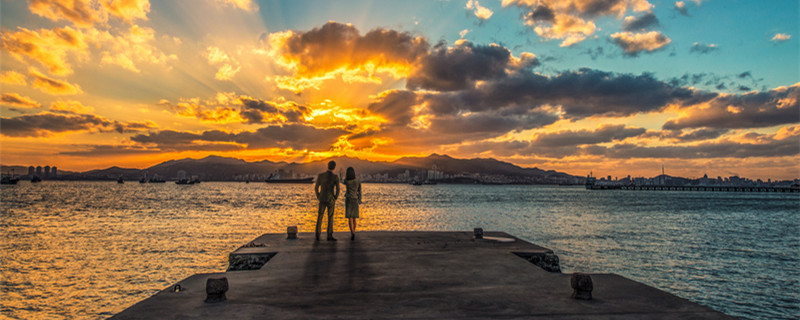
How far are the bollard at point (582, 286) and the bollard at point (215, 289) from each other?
567cm

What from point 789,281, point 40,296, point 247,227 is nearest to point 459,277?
point 40,296

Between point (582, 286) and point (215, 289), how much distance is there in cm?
587

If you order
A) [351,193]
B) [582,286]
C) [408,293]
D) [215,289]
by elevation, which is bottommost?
[408,293]

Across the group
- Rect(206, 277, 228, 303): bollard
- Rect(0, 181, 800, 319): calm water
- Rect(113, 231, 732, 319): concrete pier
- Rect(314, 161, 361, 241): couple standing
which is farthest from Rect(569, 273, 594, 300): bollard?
Rect(0, 181, 800, 319): calm water

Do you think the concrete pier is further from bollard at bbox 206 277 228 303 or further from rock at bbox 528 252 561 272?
rock at bbox 528 252 561 272

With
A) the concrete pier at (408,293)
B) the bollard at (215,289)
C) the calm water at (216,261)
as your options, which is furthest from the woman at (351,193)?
the bollard at (215,289)

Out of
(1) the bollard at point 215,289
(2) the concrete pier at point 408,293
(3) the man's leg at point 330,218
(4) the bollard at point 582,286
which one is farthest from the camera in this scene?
(3) the man's leg at point 330,218

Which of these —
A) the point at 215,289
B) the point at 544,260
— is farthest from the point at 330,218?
the point at 215,289

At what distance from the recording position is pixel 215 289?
7035mm

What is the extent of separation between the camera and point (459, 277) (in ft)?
30.6

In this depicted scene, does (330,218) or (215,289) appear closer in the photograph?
(215,289)

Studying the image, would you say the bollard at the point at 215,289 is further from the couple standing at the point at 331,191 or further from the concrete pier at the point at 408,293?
the couple standing at the point at 331,191

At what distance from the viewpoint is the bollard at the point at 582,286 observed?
23.6 feet

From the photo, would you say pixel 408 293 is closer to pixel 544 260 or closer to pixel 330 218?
pixel 544 260
